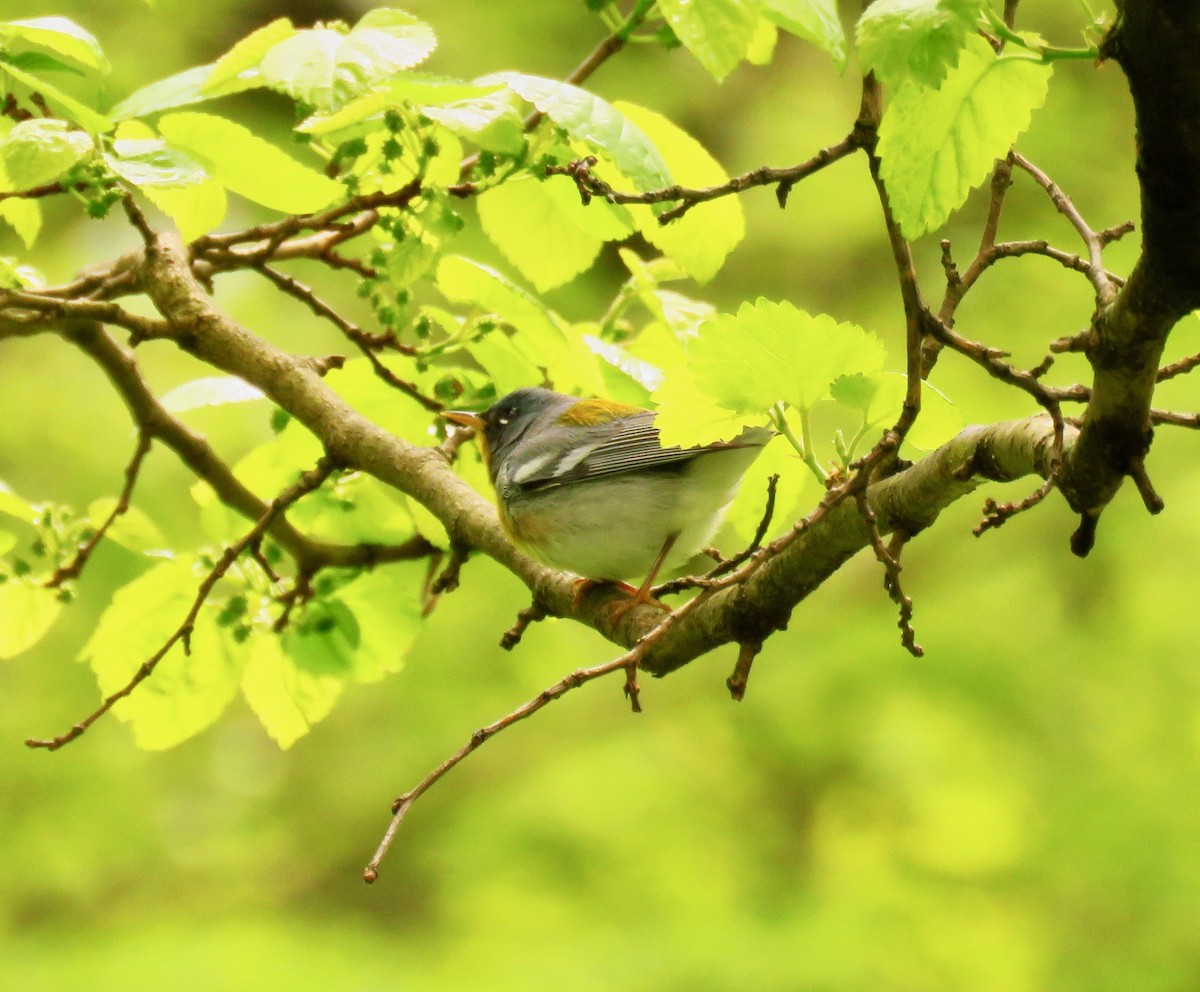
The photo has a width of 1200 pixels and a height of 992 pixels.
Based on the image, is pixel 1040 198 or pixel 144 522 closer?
pixel 144 522

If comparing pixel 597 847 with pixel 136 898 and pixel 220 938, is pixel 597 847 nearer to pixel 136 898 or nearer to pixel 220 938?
pixel 220 938

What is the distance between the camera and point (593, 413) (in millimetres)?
3016

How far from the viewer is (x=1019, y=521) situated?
15.0 feet

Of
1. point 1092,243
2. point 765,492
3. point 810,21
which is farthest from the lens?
point 765,492

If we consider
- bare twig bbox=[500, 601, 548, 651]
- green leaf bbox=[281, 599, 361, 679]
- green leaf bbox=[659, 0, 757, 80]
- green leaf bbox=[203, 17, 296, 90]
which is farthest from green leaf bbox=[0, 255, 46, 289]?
green leaf bbox=[659, 0, 757, 80]

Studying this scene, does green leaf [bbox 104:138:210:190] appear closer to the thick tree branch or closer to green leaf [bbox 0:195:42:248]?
green leaf [bbox 0:195:42:248]

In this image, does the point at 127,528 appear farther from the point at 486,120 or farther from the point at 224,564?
the point at 486,120

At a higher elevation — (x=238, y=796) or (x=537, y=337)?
(x=537, y=337)

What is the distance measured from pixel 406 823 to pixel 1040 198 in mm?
3657

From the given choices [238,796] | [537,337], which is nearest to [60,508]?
[537,337]

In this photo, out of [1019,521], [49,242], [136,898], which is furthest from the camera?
[49,242]

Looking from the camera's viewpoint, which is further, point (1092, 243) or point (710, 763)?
point (710, 763)

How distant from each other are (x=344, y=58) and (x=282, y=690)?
1.13m

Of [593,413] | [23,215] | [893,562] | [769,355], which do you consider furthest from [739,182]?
Answer: [593,413]
